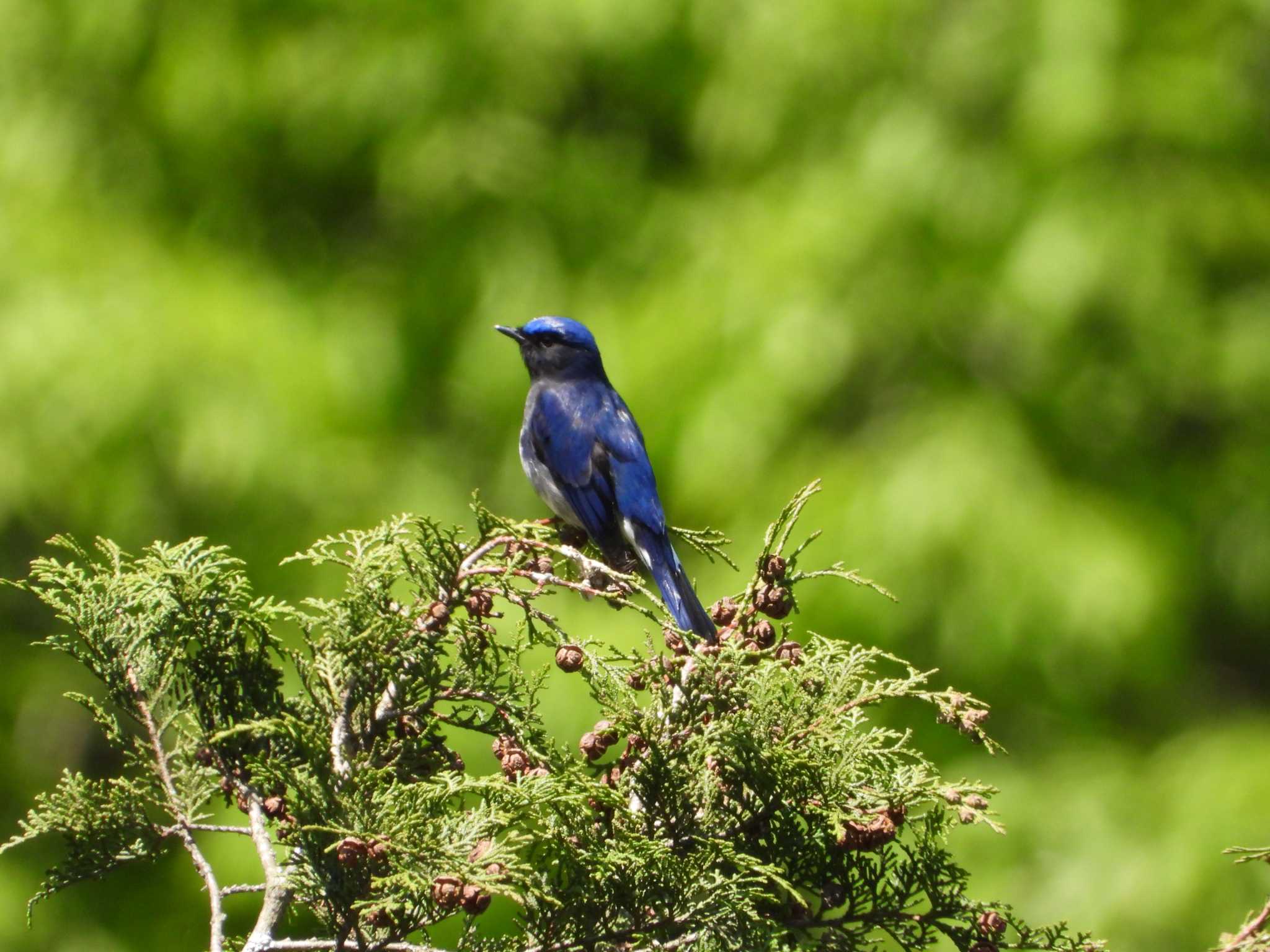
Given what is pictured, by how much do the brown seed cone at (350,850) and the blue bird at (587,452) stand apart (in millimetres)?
1741

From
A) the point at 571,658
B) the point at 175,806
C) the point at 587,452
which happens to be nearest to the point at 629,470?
the point at 587,452

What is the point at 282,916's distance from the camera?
1.96 m

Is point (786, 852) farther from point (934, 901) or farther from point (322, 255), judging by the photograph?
point (322, 255)

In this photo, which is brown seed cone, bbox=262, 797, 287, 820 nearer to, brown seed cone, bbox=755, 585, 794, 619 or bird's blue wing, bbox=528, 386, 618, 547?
brown seed cone, bbox=755, 585, 794, 619

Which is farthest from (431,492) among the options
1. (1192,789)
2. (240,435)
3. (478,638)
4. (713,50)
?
(478,638)

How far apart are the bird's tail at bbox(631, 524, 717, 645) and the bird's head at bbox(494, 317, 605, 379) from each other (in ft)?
2.96

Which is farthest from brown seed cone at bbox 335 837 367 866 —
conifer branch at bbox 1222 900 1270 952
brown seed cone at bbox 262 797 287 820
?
conifer branch at bbox 1222 900 1270 952

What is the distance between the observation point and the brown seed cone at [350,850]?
1798 mm

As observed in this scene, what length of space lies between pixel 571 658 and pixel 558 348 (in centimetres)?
261

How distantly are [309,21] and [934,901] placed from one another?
25.3ft

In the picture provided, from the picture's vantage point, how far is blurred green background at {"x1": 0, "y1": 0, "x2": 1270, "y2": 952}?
6.45m

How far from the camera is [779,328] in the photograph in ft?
21.8

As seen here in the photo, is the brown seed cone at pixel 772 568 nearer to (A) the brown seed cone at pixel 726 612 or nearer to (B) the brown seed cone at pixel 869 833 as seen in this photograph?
(A) the brown seed cone at pixel 726 612

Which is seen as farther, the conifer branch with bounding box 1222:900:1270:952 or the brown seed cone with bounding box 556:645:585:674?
the brown seed cone with bounding box 556:645:585:674
